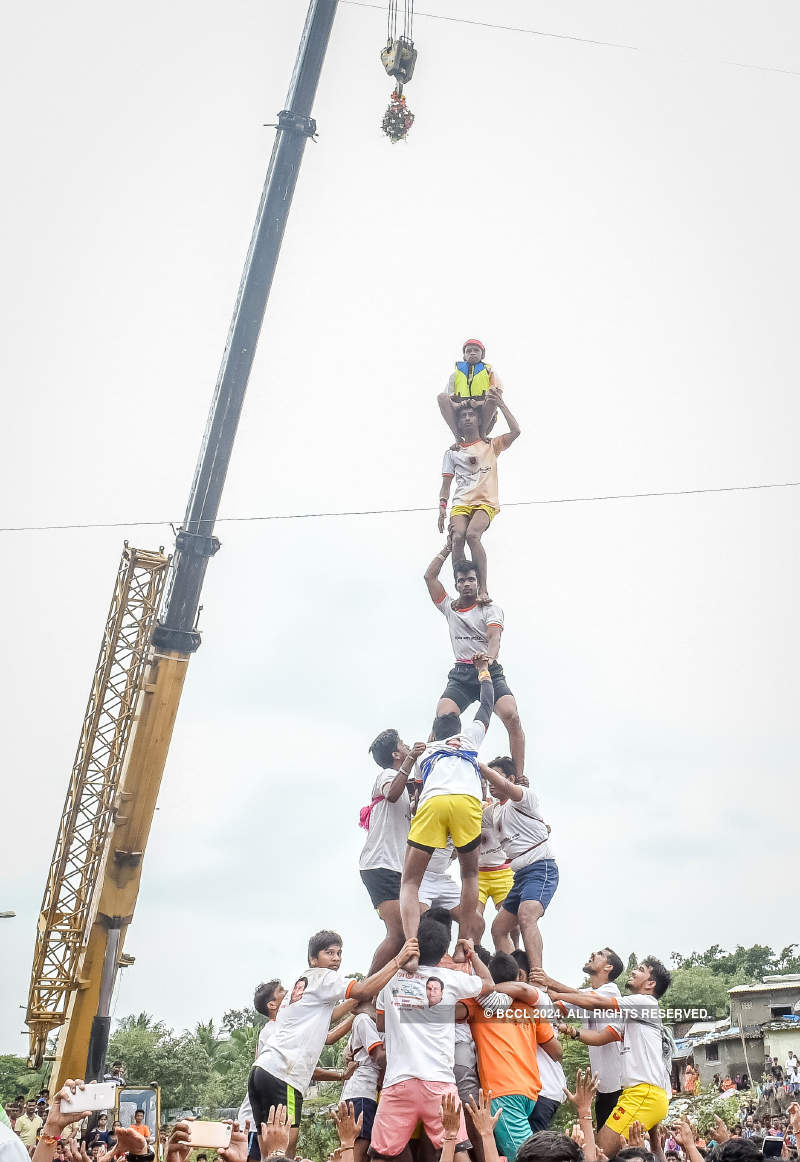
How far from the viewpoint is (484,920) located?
8.62 metres

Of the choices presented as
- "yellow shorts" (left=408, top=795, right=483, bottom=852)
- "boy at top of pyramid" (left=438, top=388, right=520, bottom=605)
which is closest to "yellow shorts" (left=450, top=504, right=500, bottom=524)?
"boy at top of pyramid" (left=438, top=388, right=520, bottom=605)

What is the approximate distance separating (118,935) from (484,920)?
6.31m

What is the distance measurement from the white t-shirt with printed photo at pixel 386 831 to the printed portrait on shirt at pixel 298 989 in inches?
72.7

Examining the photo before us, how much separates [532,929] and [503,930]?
400mm

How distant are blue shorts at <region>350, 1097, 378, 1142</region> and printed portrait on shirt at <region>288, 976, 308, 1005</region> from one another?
2.91ft

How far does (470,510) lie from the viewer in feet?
37.6

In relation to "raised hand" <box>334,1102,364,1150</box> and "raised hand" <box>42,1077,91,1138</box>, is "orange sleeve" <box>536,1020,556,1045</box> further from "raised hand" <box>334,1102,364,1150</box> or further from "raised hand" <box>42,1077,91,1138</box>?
"raised hand" <box>42,1077,91,1138</box>

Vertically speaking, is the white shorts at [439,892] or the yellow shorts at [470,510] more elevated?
the yellow shorts at [470,510]

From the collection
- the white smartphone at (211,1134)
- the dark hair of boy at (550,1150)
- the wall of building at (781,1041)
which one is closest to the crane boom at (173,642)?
the white smartphone at (211,1134)

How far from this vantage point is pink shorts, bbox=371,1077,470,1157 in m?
6.13

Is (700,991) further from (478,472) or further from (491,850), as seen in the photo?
(491,850)

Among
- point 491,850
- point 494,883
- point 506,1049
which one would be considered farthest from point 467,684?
point 506,1049

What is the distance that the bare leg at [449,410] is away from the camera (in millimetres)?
11695

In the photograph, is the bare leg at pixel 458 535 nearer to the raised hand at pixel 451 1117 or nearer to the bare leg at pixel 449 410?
the bare leg at pixel 449 410
